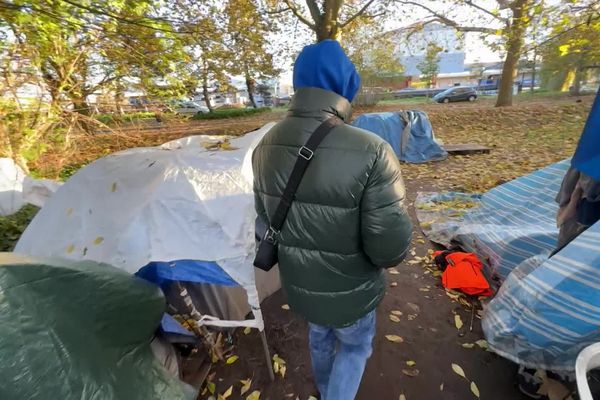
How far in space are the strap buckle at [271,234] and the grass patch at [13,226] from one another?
121 inches

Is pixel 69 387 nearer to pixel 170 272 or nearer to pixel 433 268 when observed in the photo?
pixel 170 272

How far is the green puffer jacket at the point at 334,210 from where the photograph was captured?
47.4 inches

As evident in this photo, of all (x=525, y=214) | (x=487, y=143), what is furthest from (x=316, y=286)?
(x=487, y=143)

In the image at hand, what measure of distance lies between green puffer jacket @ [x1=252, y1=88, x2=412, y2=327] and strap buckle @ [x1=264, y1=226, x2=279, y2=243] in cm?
3

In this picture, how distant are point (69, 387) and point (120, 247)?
2.68 feet

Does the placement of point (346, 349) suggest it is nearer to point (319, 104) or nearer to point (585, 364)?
point (585, 364)

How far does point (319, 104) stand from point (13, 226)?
381cm

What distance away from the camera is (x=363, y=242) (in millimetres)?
1335

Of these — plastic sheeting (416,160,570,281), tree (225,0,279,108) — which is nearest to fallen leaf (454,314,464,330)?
plastic sheeting (416,160,570,281)

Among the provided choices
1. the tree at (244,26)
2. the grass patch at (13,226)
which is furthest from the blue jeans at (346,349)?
the tree at (244,26)

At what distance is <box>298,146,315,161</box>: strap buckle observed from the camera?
1.22 meters

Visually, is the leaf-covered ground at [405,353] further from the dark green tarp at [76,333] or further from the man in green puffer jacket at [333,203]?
the man in green puffer jacket at [333,203]

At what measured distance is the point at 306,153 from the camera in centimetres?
123

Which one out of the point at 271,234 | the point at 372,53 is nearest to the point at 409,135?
the point at 271,234
